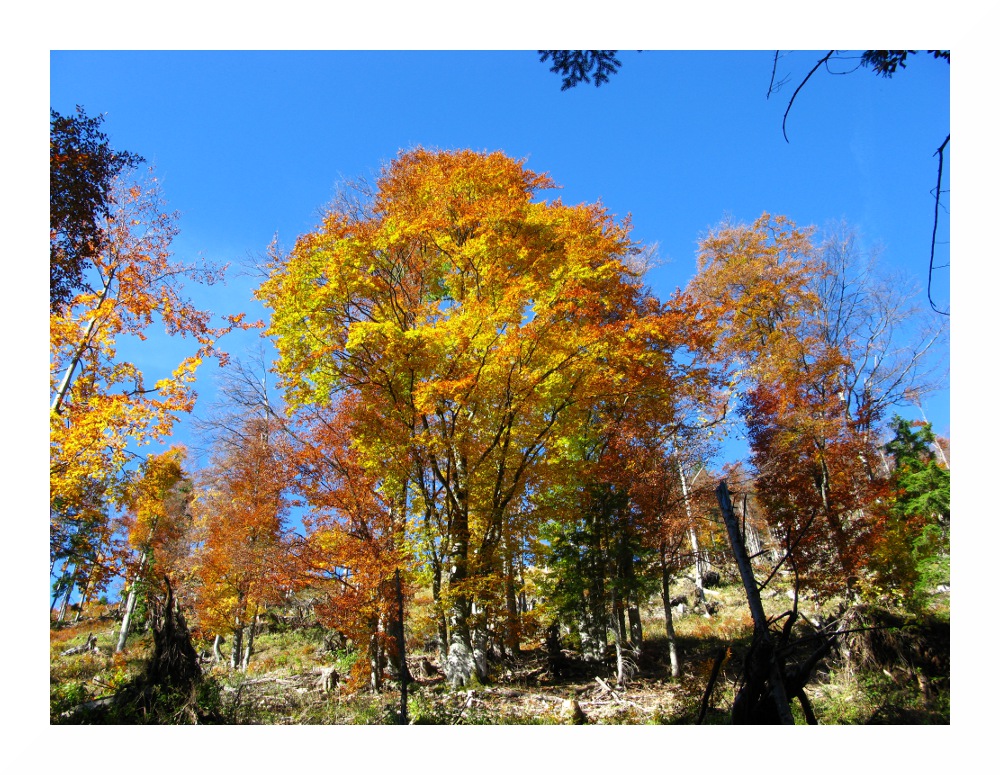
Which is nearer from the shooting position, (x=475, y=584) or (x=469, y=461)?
(x=475, y=584)

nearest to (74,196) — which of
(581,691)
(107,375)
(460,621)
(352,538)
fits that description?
(107,375)

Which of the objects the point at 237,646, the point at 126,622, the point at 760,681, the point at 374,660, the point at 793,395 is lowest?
the point at 237,646

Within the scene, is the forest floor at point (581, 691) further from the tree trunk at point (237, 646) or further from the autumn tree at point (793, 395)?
the tree trunk at point (237, 646)

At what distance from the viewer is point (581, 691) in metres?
6.63

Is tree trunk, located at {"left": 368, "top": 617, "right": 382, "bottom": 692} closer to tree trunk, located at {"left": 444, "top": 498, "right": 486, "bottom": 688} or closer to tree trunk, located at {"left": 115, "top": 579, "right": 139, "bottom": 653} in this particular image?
tree trunk, located at {"left": 444, "top": 498, "right": 486, "bottom": 688}

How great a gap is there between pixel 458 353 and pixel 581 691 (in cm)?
445

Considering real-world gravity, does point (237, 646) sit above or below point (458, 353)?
below

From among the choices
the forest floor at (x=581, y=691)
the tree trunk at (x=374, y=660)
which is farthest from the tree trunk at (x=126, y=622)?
the tree trunk at (x=374, y=660)

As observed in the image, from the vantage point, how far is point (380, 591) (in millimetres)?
6773

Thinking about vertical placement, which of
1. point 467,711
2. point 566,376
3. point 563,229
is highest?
point 563,229

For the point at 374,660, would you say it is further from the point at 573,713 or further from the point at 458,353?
the point at 458,353

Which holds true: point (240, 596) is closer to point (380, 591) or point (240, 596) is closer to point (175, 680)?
point (380, 591)

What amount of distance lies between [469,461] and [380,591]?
6.54 feet
